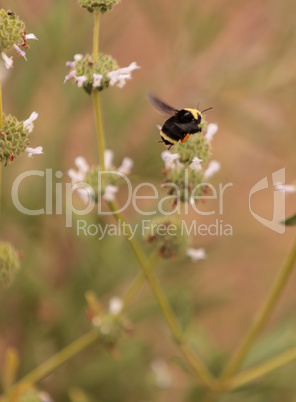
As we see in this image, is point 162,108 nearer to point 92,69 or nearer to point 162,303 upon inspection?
point 92,69

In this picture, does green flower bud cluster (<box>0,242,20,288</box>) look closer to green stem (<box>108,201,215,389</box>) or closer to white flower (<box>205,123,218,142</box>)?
green stem (<box>108,201,215,389</box>)

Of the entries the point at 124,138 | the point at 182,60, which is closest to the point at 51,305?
the point at 124,138

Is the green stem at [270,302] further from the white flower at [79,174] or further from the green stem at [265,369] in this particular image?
the white flower at [79,174]

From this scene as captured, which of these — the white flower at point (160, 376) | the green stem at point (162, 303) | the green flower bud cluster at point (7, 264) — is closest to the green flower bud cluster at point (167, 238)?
the green stem at point (162, 303)

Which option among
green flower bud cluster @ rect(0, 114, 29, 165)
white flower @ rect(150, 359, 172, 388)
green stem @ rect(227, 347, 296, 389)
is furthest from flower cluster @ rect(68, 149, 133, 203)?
white flower @ rect(150, 359, 172, 388)

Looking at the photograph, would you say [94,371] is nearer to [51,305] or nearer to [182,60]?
[51,305]

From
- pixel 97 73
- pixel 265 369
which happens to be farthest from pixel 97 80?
pixel 265 369
